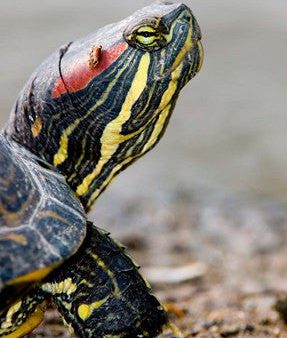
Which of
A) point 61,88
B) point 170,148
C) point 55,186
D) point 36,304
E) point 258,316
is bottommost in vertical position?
point 170,148

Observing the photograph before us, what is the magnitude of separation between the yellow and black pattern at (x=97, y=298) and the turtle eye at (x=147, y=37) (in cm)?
76

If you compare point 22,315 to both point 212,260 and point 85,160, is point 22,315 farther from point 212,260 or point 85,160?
point 212,260

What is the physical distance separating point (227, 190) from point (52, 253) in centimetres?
413

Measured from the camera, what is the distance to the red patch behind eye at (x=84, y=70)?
3162 millimetres

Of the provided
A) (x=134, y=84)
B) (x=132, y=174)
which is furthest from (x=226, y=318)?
(x=132, y=174)

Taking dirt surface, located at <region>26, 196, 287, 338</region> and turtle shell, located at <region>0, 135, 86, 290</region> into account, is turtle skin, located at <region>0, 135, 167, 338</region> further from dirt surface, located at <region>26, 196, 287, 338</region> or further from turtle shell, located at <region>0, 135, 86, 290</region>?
dirt surface, located at <region>26, 196, 287, 338</region>

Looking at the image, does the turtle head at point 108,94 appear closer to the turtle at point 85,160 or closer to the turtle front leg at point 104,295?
the turtle at point 85,160

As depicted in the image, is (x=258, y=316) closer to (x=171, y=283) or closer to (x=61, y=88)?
(x=171, y=283)

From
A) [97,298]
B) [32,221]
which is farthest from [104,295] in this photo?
[32,221]

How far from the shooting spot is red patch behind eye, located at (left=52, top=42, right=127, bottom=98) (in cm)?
316

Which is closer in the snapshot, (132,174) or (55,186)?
(55,186)

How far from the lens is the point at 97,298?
9.66 ft

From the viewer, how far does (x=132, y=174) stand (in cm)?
716

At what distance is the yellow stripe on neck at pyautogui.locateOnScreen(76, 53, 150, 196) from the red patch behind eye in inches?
4.2
